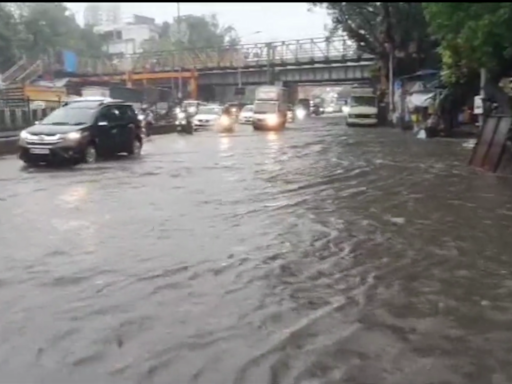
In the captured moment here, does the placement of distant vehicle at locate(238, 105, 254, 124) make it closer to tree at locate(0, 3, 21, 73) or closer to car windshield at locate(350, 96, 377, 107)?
car windshield at locate(350, 96, 377, 107)

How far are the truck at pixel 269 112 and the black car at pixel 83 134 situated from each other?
73.1 ft

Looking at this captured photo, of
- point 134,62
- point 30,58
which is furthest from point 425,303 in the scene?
point 134,62

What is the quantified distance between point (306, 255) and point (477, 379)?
3.61 metres

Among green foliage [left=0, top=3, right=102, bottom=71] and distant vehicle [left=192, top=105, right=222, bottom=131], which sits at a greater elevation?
green foliage [left=0, top=3, right=102, bottom=71]

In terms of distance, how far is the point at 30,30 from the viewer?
4231 centimetres

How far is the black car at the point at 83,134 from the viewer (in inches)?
691

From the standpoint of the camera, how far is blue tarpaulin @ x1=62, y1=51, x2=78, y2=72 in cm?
5572

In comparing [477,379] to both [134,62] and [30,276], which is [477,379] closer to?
[30,276]

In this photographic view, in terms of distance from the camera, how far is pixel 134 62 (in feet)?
216

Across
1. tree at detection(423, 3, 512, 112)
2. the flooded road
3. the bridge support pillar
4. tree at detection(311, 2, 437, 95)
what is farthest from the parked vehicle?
the flooded road

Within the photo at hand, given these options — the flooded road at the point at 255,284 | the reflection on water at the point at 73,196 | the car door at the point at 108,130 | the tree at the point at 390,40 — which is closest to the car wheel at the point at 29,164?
the car door at the point at 108,130

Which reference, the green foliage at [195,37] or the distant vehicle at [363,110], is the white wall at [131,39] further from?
the distant vehicle at [363,110]

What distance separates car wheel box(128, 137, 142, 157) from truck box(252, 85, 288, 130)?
72.7 feet

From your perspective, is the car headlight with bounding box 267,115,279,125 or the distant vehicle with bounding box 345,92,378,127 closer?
the car headlight with bounding box 267,115,279,125
